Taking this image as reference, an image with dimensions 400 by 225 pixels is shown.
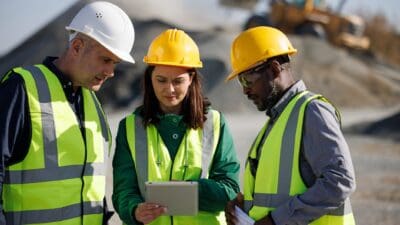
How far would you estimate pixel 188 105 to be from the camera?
3.33m

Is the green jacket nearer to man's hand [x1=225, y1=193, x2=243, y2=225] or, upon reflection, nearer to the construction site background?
man's hand [x1=225, y1=193, x2=243, y2=225]

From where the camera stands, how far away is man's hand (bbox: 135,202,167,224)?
9.70 feet

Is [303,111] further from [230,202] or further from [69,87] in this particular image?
[69,87]

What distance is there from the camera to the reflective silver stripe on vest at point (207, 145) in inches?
128

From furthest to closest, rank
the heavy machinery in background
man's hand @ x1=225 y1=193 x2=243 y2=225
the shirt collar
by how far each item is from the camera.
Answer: the heavy machinery in background
man's hand @ x1=225 y1=193 x2=243 y2=225
the shirt collar

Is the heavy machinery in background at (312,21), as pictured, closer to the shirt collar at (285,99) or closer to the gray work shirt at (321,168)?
the shirt collar at (285,99)

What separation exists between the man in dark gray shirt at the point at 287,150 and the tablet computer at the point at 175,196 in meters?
0.23

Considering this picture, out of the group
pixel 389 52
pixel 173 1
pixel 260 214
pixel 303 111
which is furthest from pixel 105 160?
pixel 173 1

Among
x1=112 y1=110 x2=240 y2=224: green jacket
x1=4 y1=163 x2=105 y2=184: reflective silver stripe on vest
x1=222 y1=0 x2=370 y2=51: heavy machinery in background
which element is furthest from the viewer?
x1=222 y1=0 x2=370 y2=51: heavy machinery in background

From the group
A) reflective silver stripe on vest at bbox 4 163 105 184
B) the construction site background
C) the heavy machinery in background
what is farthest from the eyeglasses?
the heavy machinery in background

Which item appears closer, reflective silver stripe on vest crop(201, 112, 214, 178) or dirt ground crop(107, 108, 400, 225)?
reflective silver stripe on vest crop(201, 112, 214, 178)

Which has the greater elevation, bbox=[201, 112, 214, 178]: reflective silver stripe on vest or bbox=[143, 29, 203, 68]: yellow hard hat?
bbox=[143, 29, 203, 68]: yellow hard hat

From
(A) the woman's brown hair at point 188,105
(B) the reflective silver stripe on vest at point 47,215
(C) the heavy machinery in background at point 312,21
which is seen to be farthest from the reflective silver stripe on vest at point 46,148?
(C) the heavy machinery in background at point 312,21

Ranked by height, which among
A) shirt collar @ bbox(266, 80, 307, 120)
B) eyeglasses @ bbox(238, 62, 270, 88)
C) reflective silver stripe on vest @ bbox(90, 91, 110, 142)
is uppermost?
eyeglasses @ bbox(238, 62, 270, 88)
